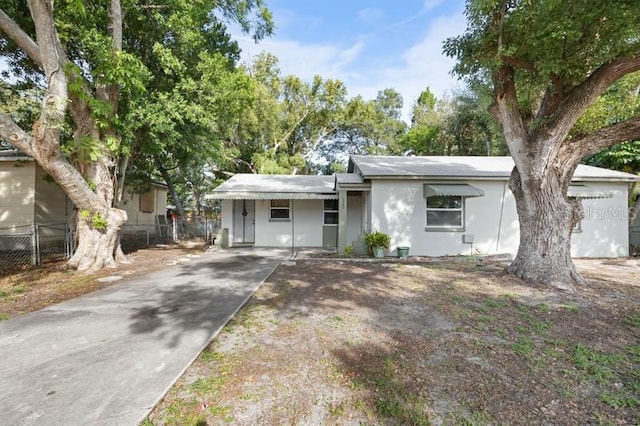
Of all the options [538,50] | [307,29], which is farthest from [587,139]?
[307,29]

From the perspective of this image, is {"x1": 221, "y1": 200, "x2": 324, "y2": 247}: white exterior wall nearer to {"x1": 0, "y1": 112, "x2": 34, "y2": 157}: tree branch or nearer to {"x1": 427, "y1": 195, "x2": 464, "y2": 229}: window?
{"x1": 427, "y1": 195, "x2": 464, "y2": 229}: window

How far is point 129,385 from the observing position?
2.76m

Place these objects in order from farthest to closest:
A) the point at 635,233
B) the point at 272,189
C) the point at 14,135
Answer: the point at 272,189 < the point at 635,233 < the point at 14,135

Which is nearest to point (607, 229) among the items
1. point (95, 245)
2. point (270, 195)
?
point (270, 195)

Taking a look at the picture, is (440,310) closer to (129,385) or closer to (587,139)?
(129,385)

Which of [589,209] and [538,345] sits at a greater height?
[589,209]

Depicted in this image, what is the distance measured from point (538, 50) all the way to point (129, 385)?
8.88 metres

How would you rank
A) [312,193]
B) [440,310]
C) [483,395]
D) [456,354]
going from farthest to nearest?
[312,193] < [440,310] < [456,354] < [483,395]

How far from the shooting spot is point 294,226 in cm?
1323

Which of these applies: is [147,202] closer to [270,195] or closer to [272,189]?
[272,189]

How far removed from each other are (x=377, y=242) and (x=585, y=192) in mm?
7460

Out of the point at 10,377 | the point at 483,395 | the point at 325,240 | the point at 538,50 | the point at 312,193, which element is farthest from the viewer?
the point at 325,240

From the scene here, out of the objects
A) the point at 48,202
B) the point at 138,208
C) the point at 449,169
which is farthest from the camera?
the point at 138,208

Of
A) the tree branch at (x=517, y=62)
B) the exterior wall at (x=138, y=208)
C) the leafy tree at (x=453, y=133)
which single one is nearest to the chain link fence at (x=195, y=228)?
the exterior wall at (x=138, y=208)
